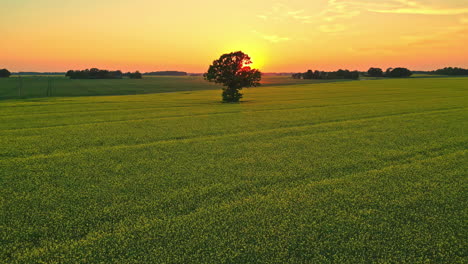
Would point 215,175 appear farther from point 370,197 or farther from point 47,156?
point 47,156

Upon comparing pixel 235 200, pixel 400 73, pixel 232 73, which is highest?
pixel 400 73

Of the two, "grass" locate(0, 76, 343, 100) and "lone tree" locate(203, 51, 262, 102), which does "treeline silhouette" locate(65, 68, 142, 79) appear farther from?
"lone tree" locate(203, 51, 262, 102)

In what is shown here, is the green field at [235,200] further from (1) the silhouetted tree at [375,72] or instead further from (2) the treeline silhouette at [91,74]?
(2) the treeline silhouette at [91,74]

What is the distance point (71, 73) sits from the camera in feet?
449

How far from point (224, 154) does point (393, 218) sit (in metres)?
6.46

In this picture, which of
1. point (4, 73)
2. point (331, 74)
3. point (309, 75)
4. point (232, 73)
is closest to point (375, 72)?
point (331, 74)

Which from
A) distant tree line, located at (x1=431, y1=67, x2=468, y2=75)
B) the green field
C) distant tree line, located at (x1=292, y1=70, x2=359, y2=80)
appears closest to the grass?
distant tree line, located at (x1=292, y1=70, x2=359, y2=80)

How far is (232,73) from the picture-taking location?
3591cm

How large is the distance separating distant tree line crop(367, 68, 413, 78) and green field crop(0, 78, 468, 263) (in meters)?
116

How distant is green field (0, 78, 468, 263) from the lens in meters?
4.90

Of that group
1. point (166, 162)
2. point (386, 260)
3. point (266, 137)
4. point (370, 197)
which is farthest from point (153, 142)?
point (386, 260)

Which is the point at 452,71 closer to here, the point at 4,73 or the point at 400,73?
the point at 400,73

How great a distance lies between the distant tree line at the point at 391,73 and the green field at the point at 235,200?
4571 inches

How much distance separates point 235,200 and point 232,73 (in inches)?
1198
